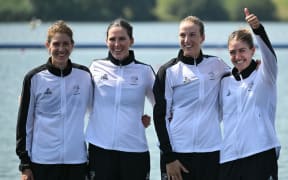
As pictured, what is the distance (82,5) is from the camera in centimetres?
6469

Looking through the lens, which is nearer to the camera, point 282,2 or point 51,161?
point 51,161

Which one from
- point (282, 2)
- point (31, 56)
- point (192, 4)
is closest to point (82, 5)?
point (192, 4)

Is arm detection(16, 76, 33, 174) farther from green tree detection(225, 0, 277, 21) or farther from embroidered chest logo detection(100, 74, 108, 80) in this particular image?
green tree detection(225, 0, 277, 21)

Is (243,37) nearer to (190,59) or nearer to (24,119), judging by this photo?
(190,59)

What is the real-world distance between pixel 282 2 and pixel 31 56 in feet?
162

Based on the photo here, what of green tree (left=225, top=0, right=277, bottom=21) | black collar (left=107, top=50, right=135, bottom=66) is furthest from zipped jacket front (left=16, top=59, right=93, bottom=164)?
green tree (left=225, top=0, right=277, bottom=21)

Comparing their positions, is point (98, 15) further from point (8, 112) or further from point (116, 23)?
point (116, 23)

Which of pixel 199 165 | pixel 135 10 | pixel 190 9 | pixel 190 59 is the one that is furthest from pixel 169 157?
pixel 190 9

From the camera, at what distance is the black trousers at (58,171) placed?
16.5 feet

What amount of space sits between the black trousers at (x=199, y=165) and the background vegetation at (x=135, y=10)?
182 feet

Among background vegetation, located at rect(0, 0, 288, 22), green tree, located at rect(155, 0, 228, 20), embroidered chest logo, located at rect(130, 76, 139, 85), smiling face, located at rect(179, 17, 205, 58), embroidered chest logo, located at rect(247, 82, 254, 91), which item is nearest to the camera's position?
embroidered chest logo, located at rect(247, 82, 254, 91)

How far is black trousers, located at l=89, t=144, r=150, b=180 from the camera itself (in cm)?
507

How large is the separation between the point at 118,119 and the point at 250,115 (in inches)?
34.6

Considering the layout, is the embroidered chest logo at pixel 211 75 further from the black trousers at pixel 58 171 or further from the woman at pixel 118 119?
→ the black trousers at pixel 58 171
